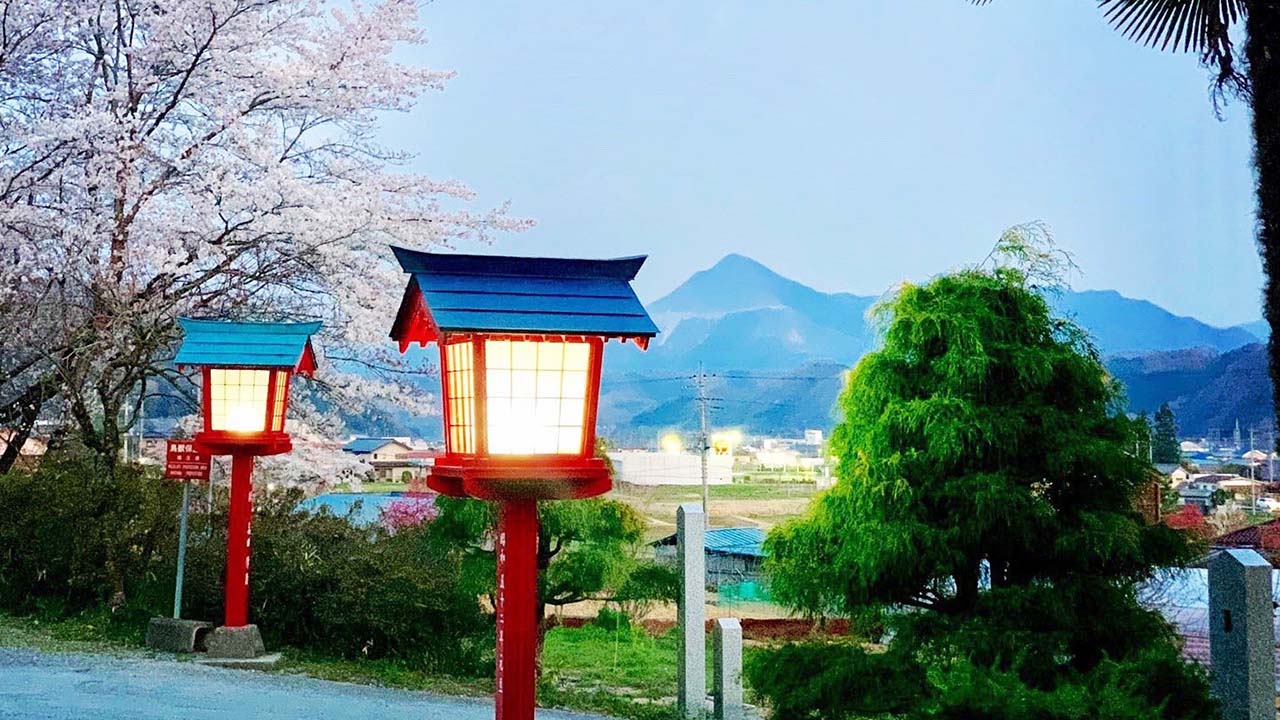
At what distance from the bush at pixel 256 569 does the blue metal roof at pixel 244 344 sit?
1.97m

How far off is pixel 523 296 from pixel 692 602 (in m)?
4.03

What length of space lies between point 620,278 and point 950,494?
2.23 meters

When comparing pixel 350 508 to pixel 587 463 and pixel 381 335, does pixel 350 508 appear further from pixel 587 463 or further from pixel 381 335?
pixel 587 463

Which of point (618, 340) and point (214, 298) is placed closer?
point (618, 340)

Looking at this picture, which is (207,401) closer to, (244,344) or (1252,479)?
(244,344)

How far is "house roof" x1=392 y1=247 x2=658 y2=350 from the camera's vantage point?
3.96m

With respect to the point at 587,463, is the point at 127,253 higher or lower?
higher

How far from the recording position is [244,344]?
28.1 ft

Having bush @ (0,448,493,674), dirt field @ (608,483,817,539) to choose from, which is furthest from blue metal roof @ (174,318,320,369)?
dirt field @ (608,483,817,539)

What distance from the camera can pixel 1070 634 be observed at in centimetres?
533

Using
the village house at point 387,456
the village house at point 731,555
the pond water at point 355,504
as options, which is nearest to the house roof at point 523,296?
the pond water at point 355,504

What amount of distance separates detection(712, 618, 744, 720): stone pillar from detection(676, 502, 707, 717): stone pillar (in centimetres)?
22

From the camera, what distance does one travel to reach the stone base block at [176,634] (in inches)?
347

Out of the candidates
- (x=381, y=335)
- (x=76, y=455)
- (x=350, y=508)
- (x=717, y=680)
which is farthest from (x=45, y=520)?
(x=717, y=680)
